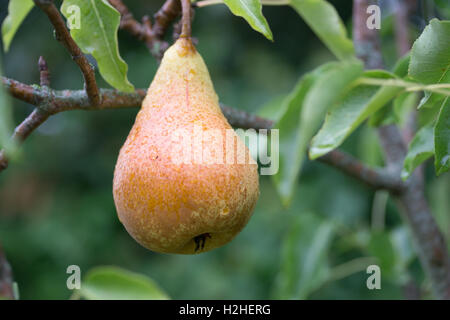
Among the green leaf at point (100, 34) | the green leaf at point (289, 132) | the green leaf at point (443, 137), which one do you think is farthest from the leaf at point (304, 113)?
the green leaf at point (100, 34)

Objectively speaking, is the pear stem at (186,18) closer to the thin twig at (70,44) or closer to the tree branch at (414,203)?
the thin twig at (70,44)

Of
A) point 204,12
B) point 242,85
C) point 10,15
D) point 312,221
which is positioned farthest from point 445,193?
point 204,12

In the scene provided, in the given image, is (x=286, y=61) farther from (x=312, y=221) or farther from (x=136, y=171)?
(x=136, y=171)

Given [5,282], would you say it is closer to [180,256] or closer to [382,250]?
[382,250]

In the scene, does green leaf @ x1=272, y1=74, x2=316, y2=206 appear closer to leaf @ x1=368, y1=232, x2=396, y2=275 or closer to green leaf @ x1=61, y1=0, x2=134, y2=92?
green leaf @ x1=61, y1=0, x2=134, y2=92

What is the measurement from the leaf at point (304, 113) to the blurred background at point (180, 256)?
753 mm

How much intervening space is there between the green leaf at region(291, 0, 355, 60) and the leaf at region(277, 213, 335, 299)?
1.65ft

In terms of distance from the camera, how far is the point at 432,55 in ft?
1.79

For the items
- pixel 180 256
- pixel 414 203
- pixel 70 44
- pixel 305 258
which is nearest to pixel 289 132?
pixel 70 44

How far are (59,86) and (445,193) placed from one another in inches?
73.3

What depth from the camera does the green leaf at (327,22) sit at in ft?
2.72

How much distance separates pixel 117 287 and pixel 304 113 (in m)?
0.47

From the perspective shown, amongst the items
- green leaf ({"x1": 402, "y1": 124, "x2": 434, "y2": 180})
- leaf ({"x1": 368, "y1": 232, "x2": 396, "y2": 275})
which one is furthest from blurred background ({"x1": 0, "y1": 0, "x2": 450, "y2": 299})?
green leaf ({"x1": 402, "y1": 124, "x2": 434, "y2": 180})
